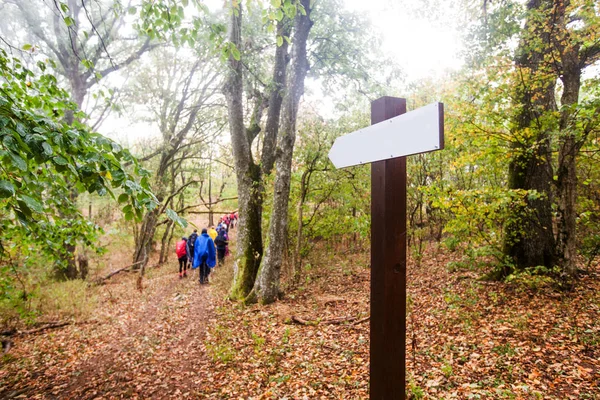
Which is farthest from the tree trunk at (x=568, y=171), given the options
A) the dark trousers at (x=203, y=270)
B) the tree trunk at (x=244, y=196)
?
the dark trousers at (x=203, y=270)

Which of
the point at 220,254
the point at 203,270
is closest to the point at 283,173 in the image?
the point at 203,270

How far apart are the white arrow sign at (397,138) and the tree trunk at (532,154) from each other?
15.1 ft

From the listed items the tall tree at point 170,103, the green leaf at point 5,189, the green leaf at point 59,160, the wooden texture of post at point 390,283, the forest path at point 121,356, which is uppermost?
the tall tree at point 170,103

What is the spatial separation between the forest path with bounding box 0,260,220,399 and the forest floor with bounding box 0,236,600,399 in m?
0.03

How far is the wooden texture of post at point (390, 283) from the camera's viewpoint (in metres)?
1.88

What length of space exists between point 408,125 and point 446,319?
512 centimetres

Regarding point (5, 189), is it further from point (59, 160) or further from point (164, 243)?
point (164, 243)

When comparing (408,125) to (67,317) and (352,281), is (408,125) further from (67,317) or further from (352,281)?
(67,317)

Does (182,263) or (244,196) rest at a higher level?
(244,196)

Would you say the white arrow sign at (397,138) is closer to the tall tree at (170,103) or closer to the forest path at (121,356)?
the forest path at (121,356)

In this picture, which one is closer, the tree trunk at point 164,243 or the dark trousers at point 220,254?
the dark trousers at point 220,254

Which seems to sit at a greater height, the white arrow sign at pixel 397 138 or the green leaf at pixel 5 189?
the white arrow sign at pixel 397 138

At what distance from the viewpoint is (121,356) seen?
19.4 ft

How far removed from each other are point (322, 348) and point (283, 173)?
3753mm
